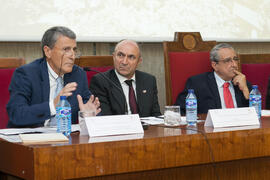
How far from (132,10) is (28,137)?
225 cm

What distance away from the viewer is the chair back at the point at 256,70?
3924 millimetres

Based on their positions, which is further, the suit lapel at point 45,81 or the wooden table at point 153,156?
the suit lapel at point 45,81

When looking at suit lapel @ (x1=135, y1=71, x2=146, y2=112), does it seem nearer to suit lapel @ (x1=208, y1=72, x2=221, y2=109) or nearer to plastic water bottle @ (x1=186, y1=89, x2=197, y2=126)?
suit lapel @ (x1=208, y1=72, x2=221, y2=109)

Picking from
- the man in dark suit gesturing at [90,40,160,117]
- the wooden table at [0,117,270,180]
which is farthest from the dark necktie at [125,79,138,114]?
the wooden table at [0,117,270,180]

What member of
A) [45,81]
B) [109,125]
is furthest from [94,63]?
[109,125]

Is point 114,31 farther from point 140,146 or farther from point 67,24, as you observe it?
point 140,146

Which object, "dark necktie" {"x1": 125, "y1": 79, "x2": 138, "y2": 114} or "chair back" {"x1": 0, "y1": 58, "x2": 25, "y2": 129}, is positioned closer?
"chair back" {"x1": 0, "y1": 58, "x2": 25, "y2": 129}

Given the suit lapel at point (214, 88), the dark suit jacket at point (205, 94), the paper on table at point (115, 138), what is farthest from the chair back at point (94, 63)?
the paper on table at point (115, 138)

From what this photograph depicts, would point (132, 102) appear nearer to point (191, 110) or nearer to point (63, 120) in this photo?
point (191, 110)

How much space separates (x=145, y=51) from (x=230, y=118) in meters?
1.98

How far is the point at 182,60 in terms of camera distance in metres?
3.62

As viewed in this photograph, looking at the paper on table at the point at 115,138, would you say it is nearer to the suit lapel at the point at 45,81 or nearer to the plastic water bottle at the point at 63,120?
the plastic water bottle at the point at 63,120

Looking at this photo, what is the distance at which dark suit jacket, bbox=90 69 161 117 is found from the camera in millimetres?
3096

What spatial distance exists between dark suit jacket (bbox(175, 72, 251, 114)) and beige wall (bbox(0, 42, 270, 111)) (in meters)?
0.72
